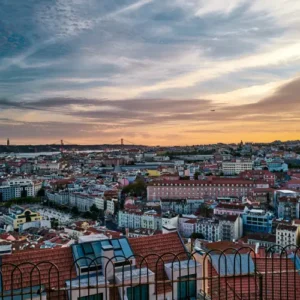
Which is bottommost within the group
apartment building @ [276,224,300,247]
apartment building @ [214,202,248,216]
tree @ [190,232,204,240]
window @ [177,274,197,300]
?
tree @ [190,232,204,240]

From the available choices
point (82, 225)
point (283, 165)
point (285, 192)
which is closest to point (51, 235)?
point (82, 225)

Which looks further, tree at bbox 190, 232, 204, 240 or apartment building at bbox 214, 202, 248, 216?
apartment building at bbox 214, 202, 248, 216

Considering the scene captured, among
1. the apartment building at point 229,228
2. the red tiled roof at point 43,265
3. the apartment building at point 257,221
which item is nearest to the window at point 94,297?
the red tiled roof at point 43,265

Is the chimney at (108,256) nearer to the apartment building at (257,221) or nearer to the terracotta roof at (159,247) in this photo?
the terracotta roof at (159,247)

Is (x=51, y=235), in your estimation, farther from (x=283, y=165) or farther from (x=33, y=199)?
(x=283, y=165)

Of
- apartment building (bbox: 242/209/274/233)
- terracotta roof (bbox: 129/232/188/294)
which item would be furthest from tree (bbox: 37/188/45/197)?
terracotta roof (bbox: 129/232/188/294)

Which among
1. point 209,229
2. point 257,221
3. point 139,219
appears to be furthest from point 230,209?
point 139,219

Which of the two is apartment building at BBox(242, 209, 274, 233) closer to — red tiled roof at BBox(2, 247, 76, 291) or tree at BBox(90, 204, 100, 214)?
tree at BBox(90, 204, 100, 214)

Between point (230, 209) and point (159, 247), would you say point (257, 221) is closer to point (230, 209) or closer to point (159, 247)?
point (230, 209)
